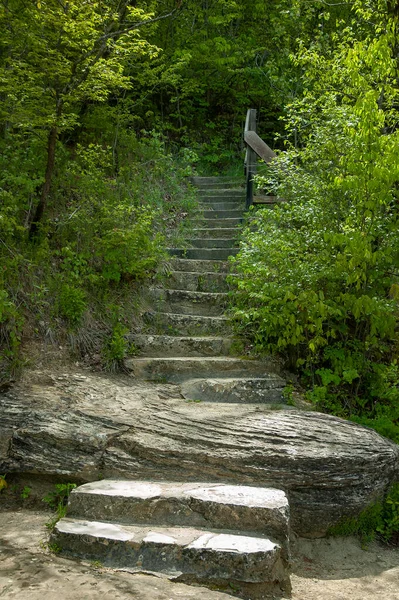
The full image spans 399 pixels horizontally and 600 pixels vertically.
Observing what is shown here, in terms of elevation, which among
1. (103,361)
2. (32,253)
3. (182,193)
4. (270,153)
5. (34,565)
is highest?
(270,153)

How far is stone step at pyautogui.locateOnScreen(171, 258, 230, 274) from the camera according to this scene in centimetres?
696

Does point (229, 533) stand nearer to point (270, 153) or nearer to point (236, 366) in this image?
point (236, 366)

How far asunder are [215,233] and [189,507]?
17.0ft

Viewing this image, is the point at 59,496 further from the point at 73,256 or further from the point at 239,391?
the point at 73,256

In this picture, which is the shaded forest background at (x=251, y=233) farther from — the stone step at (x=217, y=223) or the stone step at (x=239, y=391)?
the stone step at (x=217, y=223)

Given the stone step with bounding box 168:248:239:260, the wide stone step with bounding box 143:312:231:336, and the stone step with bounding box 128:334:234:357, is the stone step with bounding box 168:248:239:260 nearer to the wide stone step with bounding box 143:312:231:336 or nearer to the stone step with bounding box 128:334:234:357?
the wide stone step with bounding box 143:312:231:336

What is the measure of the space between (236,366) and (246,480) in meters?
1.66

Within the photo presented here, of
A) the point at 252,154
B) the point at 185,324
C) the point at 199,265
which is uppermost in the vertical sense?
the point at 252,154

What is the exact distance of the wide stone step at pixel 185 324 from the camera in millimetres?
5926

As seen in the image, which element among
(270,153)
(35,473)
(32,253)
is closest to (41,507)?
(35,473)

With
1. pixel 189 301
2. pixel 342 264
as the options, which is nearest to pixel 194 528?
pixel 342 264

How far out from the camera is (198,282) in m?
6.69

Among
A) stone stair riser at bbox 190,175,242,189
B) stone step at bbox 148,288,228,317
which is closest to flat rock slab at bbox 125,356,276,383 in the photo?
stone step at bbox 148,288,228,317

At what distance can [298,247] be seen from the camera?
5.05 metres
